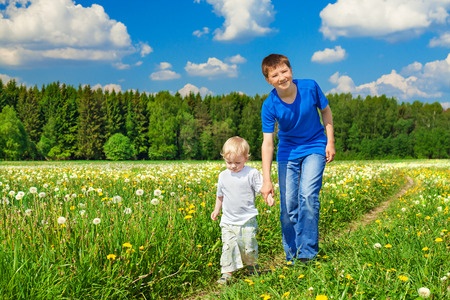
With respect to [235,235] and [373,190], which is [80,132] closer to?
[373,190]

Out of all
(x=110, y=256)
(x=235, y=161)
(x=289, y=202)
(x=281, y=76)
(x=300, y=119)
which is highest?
(x=281, y=76)

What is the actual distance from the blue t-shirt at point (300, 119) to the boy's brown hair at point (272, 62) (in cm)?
34

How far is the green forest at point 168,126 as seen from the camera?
239 feet

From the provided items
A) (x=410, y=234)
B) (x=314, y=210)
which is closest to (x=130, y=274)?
(x=314, y=210)

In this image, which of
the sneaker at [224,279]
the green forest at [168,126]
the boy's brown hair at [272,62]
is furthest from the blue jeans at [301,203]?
the green forest at [168,126]

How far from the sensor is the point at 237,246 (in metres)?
4.93

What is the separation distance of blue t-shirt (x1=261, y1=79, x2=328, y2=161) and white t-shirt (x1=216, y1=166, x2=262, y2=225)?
0.65m

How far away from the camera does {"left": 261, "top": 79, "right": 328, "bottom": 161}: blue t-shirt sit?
5.31 metres

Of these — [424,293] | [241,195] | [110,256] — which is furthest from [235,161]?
[424,293]

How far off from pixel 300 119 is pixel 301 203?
2.98ft

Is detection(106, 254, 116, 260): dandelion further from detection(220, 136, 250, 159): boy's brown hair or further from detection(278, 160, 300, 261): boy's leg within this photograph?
detection(278, 160, 300, 261): boy's leg

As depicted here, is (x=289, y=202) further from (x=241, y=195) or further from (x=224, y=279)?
(x=224, y=279)

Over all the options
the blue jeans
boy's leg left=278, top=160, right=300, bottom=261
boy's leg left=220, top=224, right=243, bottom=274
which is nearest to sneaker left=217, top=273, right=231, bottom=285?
boy's leg left=220, top=224, right=243, bottom=274

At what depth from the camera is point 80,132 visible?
7200cm
